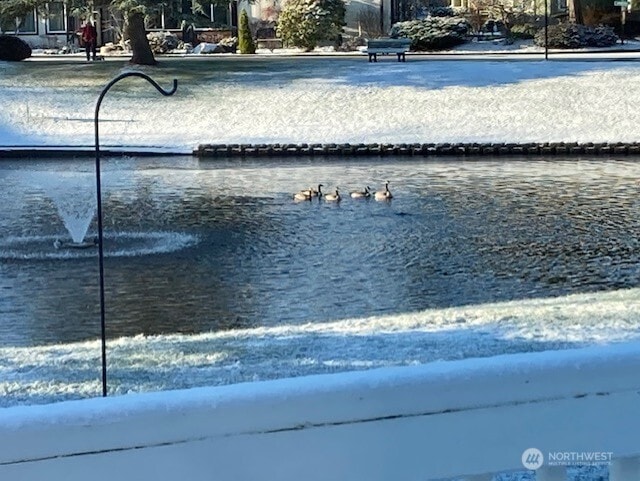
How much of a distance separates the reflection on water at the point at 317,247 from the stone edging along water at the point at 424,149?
7.32 feet

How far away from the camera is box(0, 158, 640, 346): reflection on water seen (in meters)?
12.1

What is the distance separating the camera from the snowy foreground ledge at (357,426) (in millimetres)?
2578

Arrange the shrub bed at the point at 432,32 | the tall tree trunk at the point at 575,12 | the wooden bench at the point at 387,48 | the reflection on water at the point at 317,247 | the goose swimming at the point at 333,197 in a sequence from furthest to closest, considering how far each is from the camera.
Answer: the tall tree trunk at the point at 575,12
the shrub bed at the point at 432,32
the wooden bench at the point at 387,48
the goose swimming at the point at 333,197
the reflection on water at the point at 317,247

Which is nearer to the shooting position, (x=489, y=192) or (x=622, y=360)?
(x=622, y=360)

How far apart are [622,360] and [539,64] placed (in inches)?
1339

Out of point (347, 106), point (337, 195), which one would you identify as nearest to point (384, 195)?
point (337, 195)

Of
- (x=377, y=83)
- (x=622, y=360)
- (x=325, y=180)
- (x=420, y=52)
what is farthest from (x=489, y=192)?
(x=420, y=52)

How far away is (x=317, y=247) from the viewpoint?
15.8 metres

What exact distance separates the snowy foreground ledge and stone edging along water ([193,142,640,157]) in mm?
24937

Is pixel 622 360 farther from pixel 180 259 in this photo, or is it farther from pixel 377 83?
pixel 377 83

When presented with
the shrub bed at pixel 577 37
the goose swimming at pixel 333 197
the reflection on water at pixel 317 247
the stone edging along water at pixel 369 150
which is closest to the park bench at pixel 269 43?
the shrub bed at pixel 577 37

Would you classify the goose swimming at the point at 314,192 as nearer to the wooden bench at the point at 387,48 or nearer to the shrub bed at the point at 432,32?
the wooden bench at the point at 387,48

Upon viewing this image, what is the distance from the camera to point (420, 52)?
45.9 m

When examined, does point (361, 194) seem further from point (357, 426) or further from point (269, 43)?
point (269, 43)
